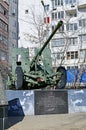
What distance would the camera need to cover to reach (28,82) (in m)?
17.1

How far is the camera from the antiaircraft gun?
16.8m

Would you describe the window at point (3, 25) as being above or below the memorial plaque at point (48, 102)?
above

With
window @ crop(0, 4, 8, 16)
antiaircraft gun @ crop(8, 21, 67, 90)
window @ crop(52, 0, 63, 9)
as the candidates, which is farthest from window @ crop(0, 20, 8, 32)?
antiaircraft gun @ crop(8, 21, 67, 90)

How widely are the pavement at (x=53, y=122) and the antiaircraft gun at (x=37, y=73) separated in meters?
2.02

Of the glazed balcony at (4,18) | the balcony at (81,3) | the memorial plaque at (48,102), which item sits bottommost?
the memorial plaque at (48,102)

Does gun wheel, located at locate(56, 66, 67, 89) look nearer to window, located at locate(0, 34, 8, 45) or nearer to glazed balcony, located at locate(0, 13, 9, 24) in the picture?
window, located at locate(0, 34, 8, 45)

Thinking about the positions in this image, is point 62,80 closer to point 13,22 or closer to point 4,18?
point 4,18

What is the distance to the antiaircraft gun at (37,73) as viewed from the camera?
1676 cm

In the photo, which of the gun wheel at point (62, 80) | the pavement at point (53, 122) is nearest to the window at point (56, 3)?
the gun wheel at point (62, 80)

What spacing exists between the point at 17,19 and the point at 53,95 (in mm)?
49989

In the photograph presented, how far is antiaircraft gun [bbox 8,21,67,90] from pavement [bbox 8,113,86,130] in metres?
2.02

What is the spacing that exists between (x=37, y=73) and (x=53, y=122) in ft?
13.2

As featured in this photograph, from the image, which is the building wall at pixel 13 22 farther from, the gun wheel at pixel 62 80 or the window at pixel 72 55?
the gun wheel at pixel 62 80

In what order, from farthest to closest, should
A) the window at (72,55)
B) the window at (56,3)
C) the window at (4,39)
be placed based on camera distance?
the window at (56,3) < the window at (4,39) < the window at (72,55)
